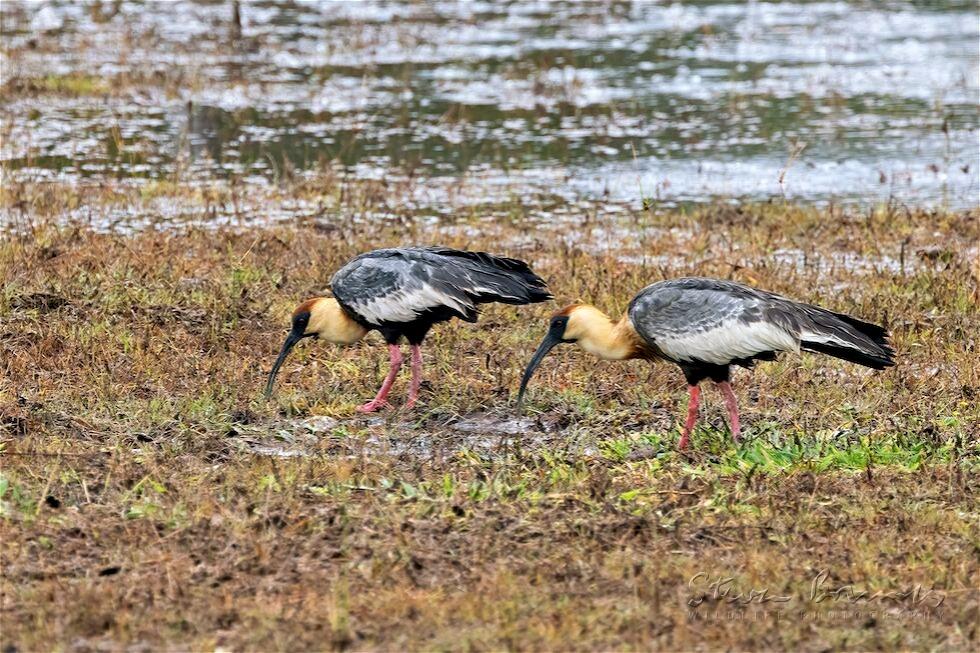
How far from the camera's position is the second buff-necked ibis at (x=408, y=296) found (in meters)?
7.11

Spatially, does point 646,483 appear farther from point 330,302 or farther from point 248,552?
point 330,302

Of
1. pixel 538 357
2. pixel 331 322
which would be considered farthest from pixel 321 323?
pixel 538 357

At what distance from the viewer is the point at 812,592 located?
16.1 feet

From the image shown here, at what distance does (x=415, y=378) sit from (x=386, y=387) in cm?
18

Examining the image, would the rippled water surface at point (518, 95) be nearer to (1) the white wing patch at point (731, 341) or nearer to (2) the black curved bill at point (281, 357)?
(2) the black curved bill at point (281, 357)

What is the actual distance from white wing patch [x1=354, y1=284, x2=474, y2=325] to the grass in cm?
49

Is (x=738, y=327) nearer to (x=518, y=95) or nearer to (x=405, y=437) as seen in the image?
(x=405, y=437)

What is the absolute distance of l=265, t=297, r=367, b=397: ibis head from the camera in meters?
7.48

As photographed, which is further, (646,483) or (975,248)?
(975,248)

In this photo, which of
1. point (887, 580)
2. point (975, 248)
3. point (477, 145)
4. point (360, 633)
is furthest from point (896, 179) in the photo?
point (360, 633)

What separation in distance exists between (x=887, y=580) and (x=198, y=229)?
684 centimetres
